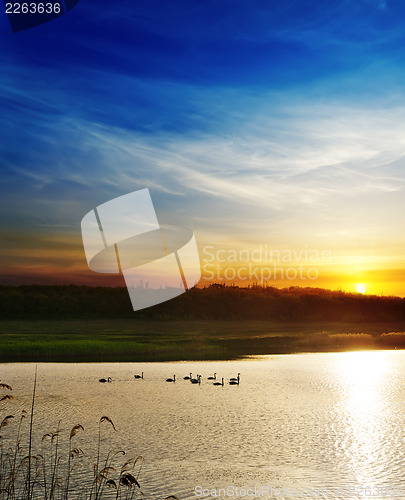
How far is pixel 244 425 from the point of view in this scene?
61.0 ft

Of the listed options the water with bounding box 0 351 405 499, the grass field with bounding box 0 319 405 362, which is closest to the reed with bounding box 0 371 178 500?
the water with bounding box 0 351 405 499

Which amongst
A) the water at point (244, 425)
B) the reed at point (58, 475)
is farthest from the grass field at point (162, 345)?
the reed at point (58, 475)

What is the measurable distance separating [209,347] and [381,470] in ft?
136

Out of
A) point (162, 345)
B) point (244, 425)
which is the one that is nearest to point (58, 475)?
point (244, 425)

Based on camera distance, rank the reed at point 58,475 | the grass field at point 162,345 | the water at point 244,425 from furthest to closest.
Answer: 1. the grass field at point 162,345
2. the water at point 244,425
3. the reed at point 58,475

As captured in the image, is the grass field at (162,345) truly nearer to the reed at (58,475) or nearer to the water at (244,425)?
A: the water at (244,425)

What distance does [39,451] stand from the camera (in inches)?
569

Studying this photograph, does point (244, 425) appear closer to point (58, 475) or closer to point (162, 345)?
point (58, 475)

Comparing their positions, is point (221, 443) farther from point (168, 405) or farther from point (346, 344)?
point (346, 344)

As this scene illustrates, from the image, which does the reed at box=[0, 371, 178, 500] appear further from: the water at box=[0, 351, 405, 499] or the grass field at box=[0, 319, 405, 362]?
the grass field at box=[0, 319, 405, 362]

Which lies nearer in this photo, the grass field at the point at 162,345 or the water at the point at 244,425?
the water at the point at 244,425

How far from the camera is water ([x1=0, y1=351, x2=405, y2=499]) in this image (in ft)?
41.1

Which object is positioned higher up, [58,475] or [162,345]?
[162,345]

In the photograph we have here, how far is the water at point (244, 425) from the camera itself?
41.1 feet
